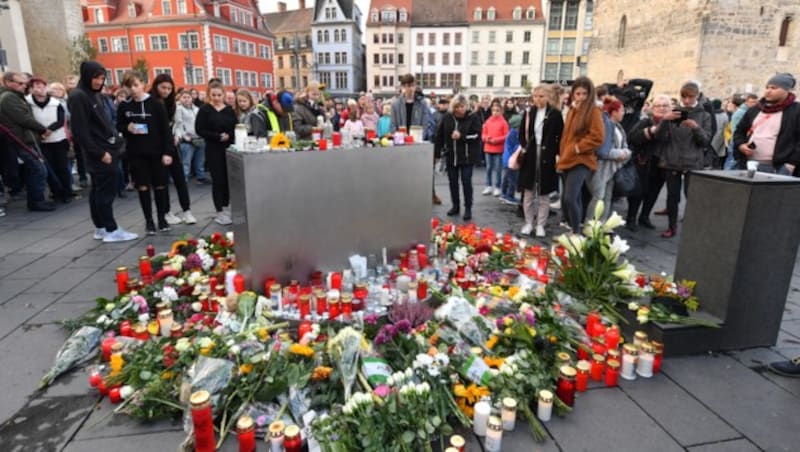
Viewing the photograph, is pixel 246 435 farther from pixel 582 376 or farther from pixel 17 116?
pixel 17 116

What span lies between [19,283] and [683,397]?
529 cm

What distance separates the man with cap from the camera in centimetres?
475

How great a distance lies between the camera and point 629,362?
264 cm

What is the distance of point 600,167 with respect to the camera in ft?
16.9

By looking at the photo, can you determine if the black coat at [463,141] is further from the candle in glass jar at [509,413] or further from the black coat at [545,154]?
the candle in glass jar at [509,413]

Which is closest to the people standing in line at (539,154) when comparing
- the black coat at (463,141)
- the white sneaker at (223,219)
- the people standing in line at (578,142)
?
the people standing in line at (578,142)

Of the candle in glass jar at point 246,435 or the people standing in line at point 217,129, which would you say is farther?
the people standing in line at point 217,129

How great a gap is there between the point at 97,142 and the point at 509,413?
5.15m

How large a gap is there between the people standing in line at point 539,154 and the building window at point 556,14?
43.9m

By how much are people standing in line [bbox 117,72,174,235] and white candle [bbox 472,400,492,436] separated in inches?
191

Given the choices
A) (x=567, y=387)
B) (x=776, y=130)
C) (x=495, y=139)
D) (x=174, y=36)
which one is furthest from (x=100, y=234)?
(x=174, y=36)

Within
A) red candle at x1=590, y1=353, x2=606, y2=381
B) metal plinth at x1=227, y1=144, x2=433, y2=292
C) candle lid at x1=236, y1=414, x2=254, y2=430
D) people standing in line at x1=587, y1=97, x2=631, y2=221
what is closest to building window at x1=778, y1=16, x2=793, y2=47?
people standing in line at x1=587, y1=97, x2=631, y2=221

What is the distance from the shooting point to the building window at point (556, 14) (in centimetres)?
4256

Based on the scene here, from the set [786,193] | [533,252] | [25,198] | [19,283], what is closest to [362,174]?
[533,252]
